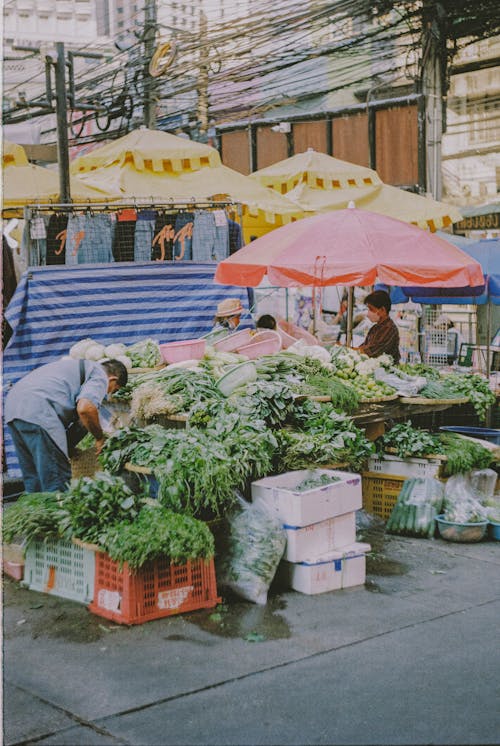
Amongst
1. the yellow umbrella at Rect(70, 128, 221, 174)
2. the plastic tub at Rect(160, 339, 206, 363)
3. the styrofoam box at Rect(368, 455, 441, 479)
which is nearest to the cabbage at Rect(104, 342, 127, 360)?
the plastic tub at Rect(160, 339, 206, 363)

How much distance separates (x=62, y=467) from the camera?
6.62 metres

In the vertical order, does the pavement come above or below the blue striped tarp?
below

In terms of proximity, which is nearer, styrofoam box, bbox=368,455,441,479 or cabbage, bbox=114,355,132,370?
styrofoam box, bbox=368,455,441,479

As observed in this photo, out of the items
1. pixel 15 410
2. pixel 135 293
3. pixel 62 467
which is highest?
pixel 135 293

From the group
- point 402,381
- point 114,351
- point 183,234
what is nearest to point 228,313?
point 183,234

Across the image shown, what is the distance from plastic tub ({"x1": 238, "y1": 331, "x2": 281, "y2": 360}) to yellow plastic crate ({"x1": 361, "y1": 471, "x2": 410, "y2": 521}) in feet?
5.10

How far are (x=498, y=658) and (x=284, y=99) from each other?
20.7 m

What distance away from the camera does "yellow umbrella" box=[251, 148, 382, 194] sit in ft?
45.1

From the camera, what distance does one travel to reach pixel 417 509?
732 centimetres

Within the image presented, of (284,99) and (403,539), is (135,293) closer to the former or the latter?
(403,539)

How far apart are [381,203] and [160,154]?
3499mm

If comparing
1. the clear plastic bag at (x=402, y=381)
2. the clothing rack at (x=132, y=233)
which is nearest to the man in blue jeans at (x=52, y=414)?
the clear plastic bag at (x=402, y=381)

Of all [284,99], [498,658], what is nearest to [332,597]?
[498,658]

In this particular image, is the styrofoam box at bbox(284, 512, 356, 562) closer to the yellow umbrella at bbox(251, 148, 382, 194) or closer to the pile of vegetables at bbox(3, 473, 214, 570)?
the pile of vegetables at bbox(3, 473, 214, 570)
